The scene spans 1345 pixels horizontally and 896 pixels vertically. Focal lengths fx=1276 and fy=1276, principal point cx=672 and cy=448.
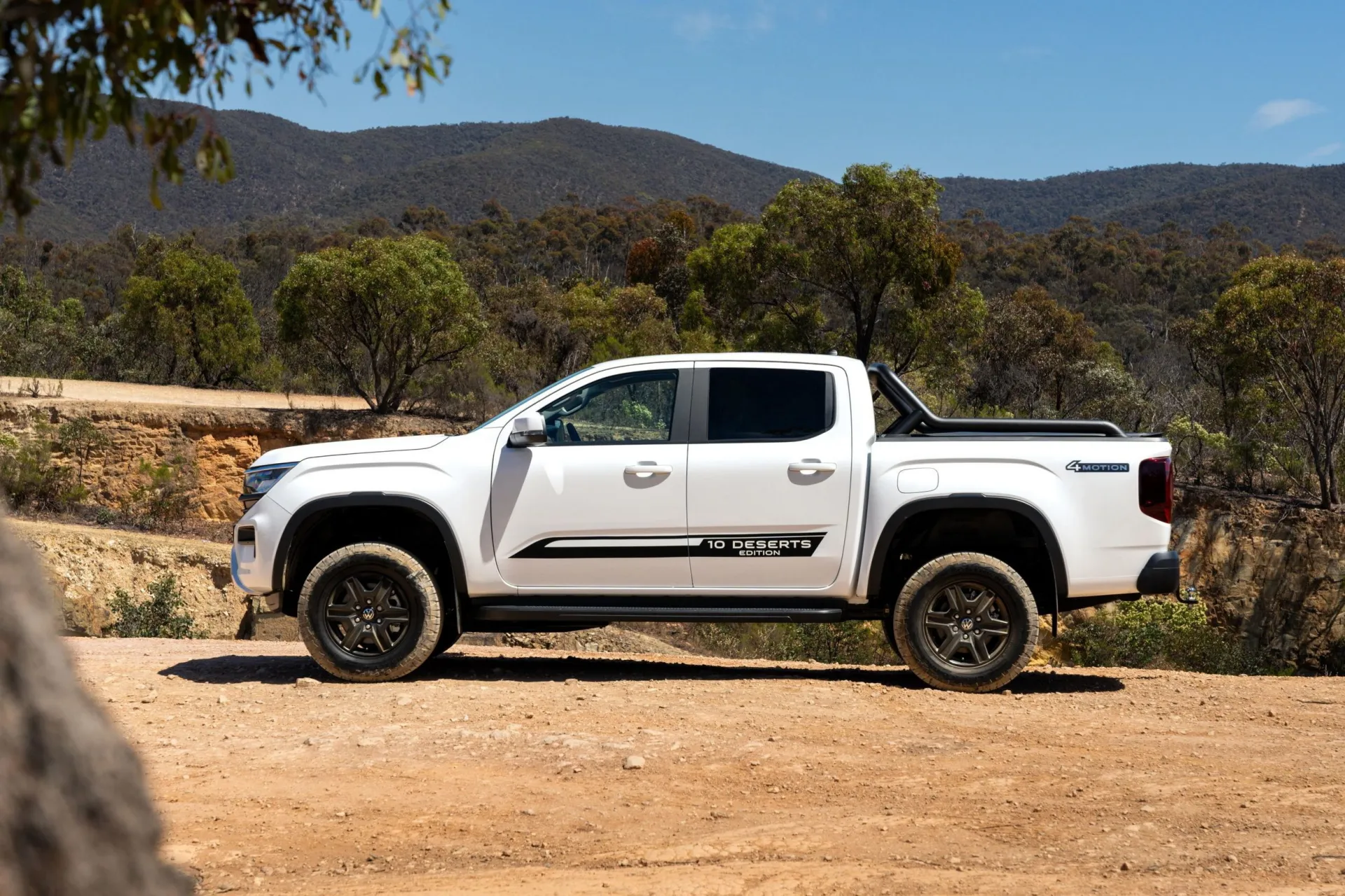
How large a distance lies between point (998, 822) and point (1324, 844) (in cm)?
122

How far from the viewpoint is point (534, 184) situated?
114812 millimetres

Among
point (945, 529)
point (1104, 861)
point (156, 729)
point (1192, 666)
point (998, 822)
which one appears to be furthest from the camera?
point (1192, 666)

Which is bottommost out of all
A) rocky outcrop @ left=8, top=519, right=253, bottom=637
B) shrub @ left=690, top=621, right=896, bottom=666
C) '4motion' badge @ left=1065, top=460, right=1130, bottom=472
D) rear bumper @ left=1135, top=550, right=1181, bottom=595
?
shrub @ left=690, top=621, right=896, bottom=666

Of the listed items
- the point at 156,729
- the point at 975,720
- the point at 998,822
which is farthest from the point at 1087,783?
the point at 156,729

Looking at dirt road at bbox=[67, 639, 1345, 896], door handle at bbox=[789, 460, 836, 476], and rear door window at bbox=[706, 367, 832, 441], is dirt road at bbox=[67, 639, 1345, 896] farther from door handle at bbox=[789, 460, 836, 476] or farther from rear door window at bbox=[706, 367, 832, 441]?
rear door window at bbox=[706, 367, 832, 441]

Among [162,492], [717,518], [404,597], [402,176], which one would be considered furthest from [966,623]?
[402,176]

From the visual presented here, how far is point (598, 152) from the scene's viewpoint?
12912 cm

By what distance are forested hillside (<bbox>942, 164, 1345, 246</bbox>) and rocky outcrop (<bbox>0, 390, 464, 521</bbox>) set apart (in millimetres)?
85541

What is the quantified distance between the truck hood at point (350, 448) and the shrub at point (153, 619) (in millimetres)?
5242

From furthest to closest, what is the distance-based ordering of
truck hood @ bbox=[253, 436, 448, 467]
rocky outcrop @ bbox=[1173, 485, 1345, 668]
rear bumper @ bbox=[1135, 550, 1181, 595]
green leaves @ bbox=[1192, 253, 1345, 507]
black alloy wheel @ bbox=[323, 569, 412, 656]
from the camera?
1. green leaves @ bbox=[1192, 253, 1345, 507]
2. rocky outcrop @ bbox=[1173, 485, 1345, 668]
3. truck hood @ bbox=[253, 436, 448, 467]
4. black alloy wheel @ bbox=[323, 569, 412, 656]
5. rear bumper @ bbox=[1135, 550, 1181, 595]

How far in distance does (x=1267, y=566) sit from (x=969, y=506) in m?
15.8

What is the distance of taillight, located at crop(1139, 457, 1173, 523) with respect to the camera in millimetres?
7551

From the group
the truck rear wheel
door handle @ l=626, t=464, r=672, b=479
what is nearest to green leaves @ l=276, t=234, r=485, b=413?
door handle @ l=626, t=464, r=672, b=479

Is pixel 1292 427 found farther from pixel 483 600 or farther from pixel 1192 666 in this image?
pixel 483 600
